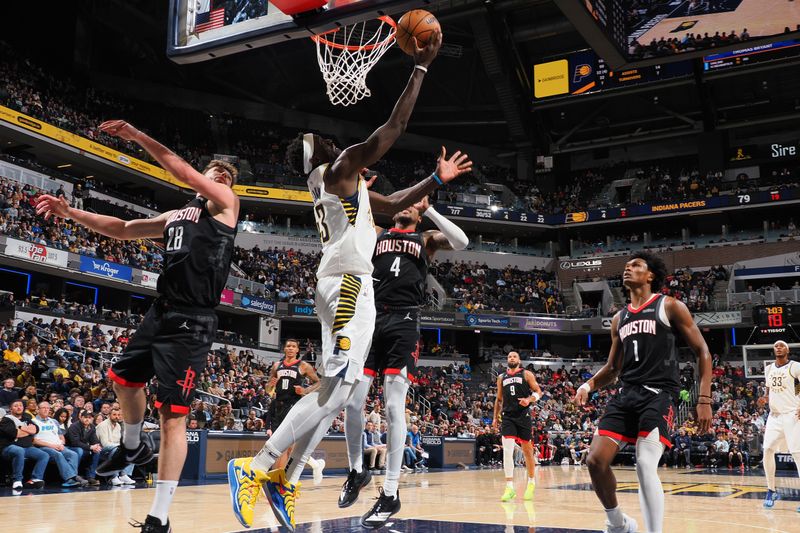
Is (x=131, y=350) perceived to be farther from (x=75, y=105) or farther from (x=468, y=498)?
(x=75, y=105)

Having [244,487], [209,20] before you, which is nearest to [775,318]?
[209,20]

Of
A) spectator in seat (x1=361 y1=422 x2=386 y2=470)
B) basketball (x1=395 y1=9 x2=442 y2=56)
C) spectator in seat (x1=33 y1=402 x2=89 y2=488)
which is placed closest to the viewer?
basketball (x1=395 y1=9 x2=442 y2=56)

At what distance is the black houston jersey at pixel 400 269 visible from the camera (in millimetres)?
6227

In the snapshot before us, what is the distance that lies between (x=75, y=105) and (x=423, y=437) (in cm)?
2491

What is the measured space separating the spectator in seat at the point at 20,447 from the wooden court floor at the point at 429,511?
0.96m

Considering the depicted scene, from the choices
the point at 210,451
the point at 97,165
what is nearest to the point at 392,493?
the point at 210,451

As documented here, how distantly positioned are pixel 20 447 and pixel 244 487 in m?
8.17

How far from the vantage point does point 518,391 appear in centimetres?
1240

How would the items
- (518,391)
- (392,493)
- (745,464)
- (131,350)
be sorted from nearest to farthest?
1. (131,350)
2. (392,493)
3. (518,391)
4. (745,464)

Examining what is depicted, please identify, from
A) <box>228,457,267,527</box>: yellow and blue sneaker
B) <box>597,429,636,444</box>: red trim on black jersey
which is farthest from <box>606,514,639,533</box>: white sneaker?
<box>228,457,267,527</box>: yellow and blue sneaker

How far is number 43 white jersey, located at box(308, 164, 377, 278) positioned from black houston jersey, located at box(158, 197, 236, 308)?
655 mm

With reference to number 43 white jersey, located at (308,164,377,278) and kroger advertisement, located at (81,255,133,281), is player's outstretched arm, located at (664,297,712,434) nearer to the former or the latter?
number 43 white jersey, located at (308,164,377,278)

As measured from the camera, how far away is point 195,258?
464 cm

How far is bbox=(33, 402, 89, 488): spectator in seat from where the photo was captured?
37.9 feet
